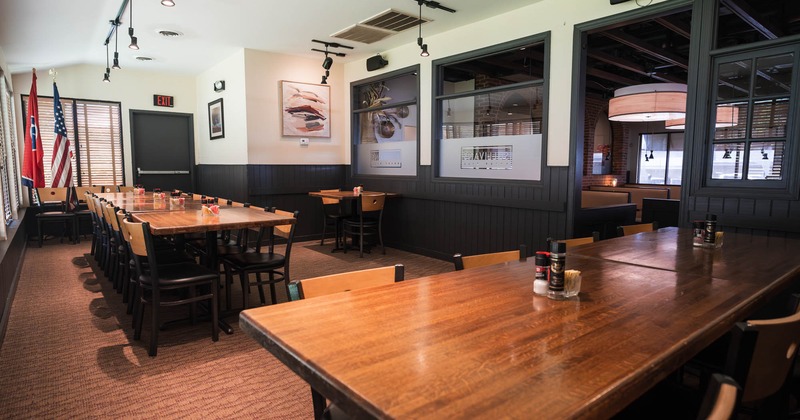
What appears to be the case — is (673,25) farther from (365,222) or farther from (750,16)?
(365,222)

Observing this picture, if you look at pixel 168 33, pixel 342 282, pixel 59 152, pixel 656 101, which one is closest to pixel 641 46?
pixel 656 101

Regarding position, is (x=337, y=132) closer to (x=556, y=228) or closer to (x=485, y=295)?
(x=556, y=228)

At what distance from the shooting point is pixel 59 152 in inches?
269

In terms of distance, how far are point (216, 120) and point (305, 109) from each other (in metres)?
1.76

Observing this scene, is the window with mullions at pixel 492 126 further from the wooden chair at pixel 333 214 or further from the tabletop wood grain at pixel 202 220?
the tabletop wood grain at pixel 202 220

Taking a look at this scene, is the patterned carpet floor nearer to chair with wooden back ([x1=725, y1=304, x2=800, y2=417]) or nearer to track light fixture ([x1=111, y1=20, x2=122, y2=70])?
chair with wooden back ([x1=725, y1=304, x2=800, y2=417])

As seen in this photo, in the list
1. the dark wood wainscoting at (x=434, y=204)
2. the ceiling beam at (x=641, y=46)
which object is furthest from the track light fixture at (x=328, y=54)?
the ceiling beam at (x=641, y=46)

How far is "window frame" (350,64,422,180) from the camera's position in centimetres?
618

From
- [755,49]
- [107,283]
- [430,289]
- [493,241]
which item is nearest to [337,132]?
[493,241]

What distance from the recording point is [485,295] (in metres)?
1.61

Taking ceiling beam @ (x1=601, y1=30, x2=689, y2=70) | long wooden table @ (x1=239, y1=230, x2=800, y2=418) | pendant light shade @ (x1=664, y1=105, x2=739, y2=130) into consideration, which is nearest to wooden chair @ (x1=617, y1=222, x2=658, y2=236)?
pendant light shade @ (x1=664, y1=105, x2=739, y2=130)

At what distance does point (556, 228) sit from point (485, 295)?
3245mm

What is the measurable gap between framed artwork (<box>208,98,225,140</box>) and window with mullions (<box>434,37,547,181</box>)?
12.6ft

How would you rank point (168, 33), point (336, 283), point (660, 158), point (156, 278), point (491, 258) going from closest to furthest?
point (336, 283)
point (491, 258)
point (156, 278)
point (168, 33)
point (660, 158)
